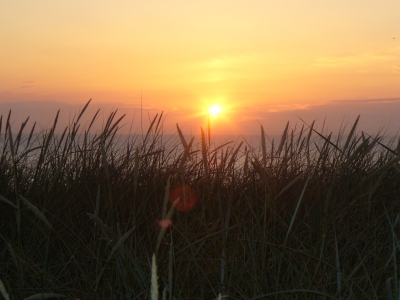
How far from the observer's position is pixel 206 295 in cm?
178

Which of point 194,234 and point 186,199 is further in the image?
point 186,199

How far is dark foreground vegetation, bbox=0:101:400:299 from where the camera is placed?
1.60 meters

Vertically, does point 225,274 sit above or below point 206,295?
above

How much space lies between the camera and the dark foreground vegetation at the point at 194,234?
160 centimetres

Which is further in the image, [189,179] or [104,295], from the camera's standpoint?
[189,179]

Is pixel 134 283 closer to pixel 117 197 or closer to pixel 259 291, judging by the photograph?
pixel 259 291

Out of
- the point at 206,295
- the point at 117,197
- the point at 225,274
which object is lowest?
the point at 206,295

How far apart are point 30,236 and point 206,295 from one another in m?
0.83

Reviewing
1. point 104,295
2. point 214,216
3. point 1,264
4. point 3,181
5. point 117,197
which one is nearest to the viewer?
point 104,295

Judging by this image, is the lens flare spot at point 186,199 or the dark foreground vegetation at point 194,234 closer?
the dark foreground vegetation at point 194,234

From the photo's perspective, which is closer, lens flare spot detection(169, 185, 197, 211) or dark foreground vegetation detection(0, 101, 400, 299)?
dark foreground vegetation detection(0, 101, 400, 299)

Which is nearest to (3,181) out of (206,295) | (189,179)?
(189,179)

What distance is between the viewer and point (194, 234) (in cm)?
192

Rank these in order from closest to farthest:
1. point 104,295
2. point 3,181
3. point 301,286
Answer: point 301,286 → point 104,295 → point 3,181
